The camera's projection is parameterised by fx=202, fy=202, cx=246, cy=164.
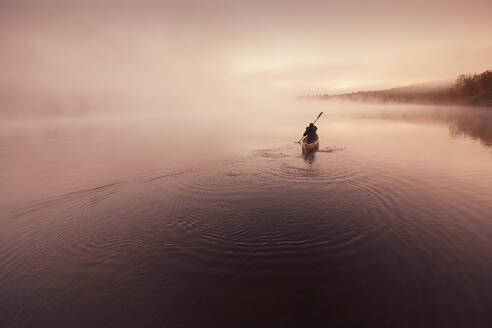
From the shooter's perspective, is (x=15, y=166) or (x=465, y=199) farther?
(x=15, y=166)

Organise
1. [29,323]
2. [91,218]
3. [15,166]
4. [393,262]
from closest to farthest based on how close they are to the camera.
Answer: [29,323], [393,262], [91,218], [15,166]

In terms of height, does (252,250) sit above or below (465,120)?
below

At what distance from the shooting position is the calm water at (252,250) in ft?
23.6

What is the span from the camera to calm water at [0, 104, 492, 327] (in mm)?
7180

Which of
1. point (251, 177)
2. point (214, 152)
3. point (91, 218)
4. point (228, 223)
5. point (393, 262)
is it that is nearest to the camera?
point (393, 262)

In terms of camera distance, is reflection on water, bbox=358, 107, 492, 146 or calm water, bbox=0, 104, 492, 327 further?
reflection on water, bbox=358, 107, 492, 146

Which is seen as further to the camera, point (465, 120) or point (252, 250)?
point (465, 120)

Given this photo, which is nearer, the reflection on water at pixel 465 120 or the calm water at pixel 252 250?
the calm water at pixel 252 250

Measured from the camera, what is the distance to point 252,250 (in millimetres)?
9969

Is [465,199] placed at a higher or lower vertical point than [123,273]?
lower

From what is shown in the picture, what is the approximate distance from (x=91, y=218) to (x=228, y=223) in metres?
9.44

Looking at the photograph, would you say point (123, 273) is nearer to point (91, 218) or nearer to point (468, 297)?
point (91, 218)

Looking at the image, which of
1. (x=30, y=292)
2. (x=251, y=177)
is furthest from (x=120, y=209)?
(x=251, y=177)

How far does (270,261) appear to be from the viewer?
9.30 metres
